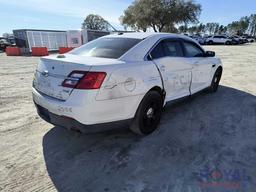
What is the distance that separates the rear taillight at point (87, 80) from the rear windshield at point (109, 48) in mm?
612

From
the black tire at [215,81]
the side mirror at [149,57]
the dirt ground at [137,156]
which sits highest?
the side mirror at [149,57]

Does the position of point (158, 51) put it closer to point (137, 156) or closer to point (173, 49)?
point (173, 49)

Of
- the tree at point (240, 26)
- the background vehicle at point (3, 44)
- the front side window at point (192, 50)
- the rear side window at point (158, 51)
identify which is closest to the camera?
the rear side window at point (158, 51)

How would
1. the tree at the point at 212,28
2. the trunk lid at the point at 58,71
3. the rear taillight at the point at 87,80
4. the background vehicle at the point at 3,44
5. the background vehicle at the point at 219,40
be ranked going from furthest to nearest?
the tree at the point at 212,28
the background vehicle at the point at 219,40
the background vehicle at the point at 3,44
the trunk lid at the point at 58,71
the rear taillight at the point at 87,80

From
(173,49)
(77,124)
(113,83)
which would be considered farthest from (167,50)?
(77,124)

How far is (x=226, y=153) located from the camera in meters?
3.12

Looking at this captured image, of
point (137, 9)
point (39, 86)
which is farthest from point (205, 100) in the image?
point (137, 9)

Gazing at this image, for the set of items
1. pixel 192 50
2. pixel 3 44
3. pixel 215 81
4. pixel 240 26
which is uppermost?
pixel 240 26

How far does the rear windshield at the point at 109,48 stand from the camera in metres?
3.34

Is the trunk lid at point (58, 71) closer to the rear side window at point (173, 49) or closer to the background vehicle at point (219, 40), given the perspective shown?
the rear side window at point (173, 49)

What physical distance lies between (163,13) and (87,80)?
1674 inches

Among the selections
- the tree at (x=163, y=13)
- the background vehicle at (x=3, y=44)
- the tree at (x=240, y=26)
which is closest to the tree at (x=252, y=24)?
the tree at (x=240, y=26)

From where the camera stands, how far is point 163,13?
41.7 metres

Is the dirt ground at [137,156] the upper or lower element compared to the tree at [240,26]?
lower
